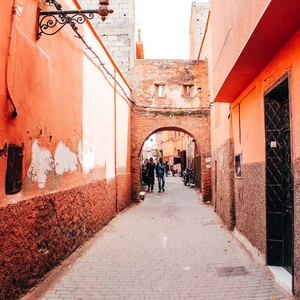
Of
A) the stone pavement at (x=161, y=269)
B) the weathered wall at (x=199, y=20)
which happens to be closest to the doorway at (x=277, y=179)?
the stone pavement at (x=161, y=269)

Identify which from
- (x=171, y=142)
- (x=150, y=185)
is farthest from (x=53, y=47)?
(x=171, y=142)

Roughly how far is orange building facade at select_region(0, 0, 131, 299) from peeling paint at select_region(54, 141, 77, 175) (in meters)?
0.02

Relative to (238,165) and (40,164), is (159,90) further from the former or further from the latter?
(40,164)

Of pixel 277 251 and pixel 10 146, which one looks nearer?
pixel 10 146

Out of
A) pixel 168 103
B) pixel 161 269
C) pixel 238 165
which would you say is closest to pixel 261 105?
pixel 238 165

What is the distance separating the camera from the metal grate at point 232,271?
179 inches

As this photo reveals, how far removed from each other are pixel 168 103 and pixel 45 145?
31.0 ft

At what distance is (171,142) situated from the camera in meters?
40.2

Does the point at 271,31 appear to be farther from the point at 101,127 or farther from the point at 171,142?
the point at 171,142

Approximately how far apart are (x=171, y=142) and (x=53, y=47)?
35878 millimetres

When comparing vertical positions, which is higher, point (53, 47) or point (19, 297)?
point (53, 47)

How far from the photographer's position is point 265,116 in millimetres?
4754

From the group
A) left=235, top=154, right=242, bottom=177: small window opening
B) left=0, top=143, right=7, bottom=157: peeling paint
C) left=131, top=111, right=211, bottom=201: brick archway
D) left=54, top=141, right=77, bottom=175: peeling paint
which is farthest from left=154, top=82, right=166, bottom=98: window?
left=0, top=143, right=7, bottom=157: peeling paint

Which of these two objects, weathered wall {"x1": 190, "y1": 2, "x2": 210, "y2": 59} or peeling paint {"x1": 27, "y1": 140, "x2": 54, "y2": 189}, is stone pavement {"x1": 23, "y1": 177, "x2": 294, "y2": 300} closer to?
peeling paint {"x1": 27, "y1": 140, "x2": 54, "y2": 189}
